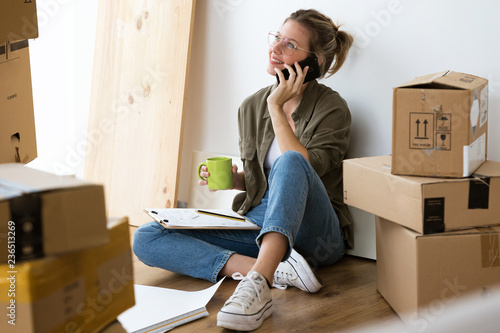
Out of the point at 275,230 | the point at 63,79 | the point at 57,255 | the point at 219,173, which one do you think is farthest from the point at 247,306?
the point at 63,79

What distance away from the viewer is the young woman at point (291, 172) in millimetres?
1671

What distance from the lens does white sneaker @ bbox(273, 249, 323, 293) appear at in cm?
166

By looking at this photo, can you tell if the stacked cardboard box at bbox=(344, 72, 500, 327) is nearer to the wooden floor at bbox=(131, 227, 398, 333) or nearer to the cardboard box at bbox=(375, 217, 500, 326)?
the cardboard box at bbox=(375, 217, 500, 326)

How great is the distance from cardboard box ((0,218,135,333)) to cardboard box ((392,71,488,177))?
0.79 metres

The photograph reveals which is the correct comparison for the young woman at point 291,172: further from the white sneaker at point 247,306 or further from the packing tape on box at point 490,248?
the packing tape on box at point 490,248

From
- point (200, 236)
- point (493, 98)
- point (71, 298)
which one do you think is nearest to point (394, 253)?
point (493, 98)

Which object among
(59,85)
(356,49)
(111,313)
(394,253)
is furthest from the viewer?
(59,85)

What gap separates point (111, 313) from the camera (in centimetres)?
85

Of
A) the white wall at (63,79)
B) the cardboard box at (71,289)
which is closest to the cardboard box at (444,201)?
the cardboard box at (71,289)

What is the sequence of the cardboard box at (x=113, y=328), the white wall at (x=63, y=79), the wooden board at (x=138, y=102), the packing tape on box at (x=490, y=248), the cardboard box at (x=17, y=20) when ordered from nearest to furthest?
the cardboard box at (x=113, y=328) < the cardboard box at (x=17, y=20) < the packing tape on box at (x=490, y=248) < the wooden board at (x=138, y=102) < the white wall at (x=63, y=79)

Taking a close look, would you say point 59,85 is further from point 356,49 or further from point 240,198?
point 356,49

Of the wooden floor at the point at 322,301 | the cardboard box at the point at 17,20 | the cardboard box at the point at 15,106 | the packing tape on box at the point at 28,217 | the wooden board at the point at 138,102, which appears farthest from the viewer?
the wooden board at the point at 138,102

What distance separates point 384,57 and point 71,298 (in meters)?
1.44

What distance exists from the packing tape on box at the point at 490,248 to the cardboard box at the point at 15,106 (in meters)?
1.10
